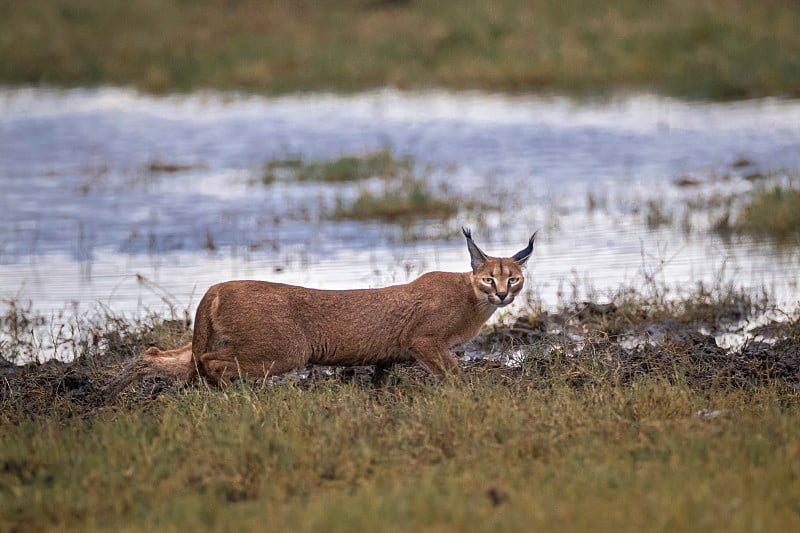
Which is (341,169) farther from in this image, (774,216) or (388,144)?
(774,216)

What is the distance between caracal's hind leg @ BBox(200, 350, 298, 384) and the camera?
8156mm

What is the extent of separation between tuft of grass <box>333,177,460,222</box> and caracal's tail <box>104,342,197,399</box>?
7889 mm

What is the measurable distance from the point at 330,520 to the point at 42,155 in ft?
65.1

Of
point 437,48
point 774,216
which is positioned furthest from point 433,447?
point 437,48

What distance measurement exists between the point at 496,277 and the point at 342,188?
34.8ft

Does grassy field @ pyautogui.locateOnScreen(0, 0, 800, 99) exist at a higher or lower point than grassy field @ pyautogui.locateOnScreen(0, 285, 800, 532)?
higher

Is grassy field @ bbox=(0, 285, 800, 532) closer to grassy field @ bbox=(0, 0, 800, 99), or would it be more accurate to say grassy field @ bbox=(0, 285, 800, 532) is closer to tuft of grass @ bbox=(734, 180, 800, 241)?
tuft of grass @ bbox=(734, 180, 800, 241)

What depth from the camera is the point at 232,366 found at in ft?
26.8

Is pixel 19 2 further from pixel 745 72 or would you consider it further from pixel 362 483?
pixel 362 483

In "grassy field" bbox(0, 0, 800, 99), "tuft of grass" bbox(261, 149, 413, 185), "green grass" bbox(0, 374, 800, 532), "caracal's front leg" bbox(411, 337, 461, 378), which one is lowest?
"green grass" bbox(0, 374, 800, 532)

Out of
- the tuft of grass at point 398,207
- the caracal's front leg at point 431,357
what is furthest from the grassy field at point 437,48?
the caracal's front leg at point 431,357

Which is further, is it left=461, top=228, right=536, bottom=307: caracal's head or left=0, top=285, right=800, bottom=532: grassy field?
left=461, top=228, right=536, bottom=307: caracal's head

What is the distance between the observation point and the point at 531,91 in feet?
96.8

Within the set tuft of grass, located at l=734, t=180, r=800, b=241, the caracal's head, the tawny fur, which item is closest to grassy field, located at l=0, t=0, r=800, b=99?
tuft of grass, located at l=734, t=180, r=800, b=241
